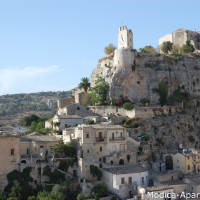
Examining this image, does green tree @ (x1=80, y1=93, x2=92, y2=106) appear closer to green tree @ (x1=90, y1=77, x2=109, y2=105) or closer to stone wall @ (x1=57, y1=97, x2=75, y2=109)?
green tree @ (x1=90, y1=77, x2=109, y2=105)

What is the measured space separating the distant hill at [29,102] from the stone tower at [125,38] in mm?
53634

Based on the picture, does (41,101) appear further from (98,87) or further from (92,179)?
(92,179)

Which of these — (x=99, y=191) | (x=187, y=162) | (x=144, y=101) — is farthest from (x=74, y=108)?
(x=99, y=191)

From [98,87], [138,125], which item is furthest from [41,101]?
[138,125]

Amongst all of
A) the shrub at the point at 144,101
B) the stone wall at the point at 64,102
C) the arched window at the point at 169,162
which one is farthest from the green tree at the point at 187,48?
the arched window at the point at 169,162

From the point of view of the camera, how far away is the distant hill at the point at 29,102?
116m

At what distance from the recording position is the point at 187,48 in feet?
227

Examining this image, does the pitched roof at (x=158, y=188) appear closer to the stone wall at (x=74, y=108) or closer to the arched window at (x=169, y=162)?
the arched window at (x=169, y=162)

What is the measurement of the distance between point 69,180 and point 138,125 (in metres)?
13.8

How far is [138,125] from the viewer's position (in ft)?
164

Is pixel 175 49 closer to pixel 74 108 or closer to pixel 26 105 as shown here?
pixel 74 108

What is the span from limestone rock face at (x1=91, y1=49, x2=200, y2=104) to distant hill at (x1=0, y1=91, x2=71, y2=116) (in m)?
55.0

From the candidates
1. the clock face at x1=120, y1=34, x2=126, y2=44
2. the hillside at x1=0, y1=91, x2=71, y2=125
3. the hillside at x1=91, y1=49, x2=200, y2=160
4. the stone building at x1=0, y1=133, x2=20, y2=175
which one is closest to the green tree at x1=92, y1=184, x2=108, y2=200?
the stone building at x1=0, y1=133, x2=20, y2=175

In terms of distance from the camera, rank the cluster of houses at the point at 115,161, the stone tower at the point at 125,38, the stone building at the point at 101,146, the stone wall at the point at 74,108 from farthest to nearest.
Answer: the stone tower at the point at 125,38, the stone wall at the point at 74,108, the stone building at the point at 101,146, the cluster of houses at the point at 115,161
